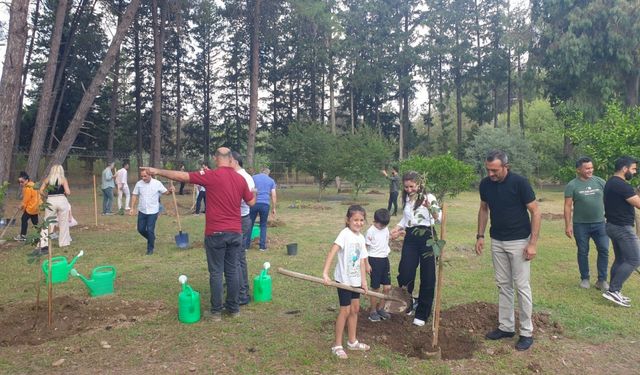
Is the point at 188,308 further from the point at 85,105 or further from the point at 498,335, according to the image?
the point at 85,105

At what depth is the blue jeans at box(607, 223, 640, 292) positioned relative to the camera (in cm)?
586

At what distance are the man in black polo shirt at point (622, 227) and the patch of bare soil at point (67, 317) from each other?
584 centimetres

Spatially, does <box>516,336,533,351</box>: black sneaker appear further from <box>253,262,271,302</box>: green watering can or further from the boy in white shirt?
<box>253,262,271,302</box>: green watering can

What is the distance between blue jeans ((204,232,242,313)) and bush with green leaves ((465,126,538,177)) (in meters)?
28.3

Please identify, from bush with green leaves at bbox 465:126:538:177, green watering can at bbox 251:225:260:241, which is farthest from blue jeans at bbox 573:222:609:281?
bush with green leaves at bbox 465:126:538:177

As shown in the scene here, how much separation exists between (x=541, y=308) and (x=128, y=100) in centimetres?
4034

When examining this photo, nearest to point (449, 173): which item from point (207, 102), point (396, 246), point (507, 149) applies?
point (396, 246)

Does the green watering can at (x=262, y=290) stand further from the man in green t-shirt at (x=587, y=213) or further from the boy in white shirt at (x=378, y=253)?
the man in green t-shirt at (x=587, y=213)

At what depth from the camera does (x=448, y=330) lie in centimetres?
480

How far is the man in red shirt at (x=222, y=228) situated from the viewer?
5.09m

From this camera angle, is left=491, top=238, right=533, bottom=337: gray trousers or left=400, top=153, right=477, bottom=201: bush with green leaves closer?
left=491, top=238, right=533, bottom=337: gray trousers

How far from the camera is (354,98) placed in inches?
1727

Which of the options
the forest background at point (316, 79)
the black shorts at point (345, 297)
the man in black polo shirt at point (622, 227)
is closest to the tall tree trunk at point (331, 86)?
the forest background at point (316, 79)

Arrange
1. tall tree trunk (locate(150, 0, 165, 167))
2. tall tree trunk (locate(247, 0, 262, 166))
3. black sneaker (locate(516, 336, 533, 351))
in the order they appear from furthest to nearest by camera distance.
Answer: tall tree trunk (locate(247, 0, 262, 166)) → tall tree trunk (locate(150, 0, 165, 167)) → black sneaker (locate(516, 336, 533, 351))
